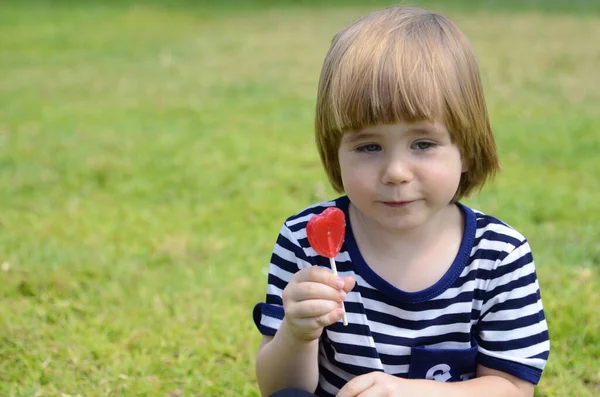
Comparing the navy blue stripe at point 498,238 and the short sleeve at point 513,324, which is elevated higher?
the navy blue stripe at point 498,238

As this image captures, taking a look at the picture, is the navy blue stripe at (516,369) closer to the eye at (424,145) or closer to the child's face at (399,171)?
the child's face at (399,171)

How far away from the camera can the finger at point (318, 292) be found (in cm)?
182

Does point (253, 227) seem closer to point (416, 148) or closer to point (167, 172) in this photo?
point (167, 172)

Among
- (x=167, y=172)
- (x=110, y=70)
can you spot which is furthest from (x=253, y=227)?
(x=110, y=70)

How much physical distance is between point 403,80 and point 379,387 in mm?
686

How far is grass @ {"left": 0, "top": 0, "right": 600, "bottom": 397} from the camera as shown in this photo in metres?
3.03

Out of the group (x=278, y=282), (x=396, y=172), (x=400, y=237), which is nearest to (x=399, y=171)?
(x=396, y=172)

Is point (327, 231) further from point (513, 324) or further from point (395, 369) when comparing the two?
point (513, 324)

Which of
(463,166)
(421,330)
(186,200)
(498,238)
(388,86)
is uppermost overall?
(388,86)

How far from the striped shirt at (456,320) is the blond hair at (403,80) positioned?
0.28 metres

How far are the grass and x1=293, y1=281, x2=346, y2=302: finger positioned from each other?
110 centimetres

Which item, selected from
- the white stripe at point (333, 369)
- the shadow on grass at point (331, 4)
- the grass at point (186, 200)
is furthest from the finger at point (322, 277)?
the shadow on grass at point (331, 4)

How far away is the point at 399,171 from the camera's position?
188 centimetres

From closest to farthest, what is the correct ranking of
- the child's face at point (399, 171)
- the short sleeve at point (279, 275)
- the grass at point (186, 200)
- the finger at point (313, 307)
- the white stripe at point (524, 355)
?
the finger at point (313, 307)
the child's face at point (399, 171)
the white stripe at point (524, 355)
the short sleeve at point (279, 275)
the grass at point (186, 200)
